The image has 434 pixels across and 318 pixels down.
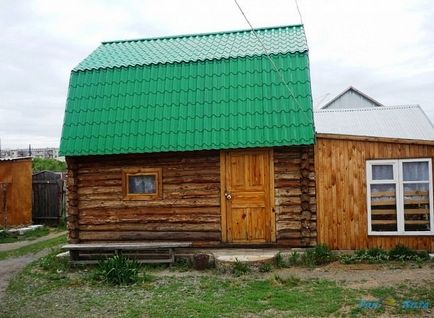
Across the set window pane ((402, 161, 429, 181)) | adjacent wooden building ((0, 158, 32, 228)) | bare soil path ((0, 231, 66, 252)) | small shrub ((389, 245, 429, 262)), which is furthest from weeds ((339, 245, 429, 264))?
adjacent wooden building ((0, 158, 32, 228))

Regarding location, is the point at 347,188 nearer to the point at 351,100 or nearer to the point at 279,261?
the point at 279,261

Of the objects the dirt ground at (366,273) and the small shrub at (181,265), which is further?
the small shrub at (181,265)

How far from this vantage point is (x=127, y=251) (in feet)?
38.8

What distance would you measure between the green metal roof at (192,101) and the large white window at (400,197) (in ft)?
6.46

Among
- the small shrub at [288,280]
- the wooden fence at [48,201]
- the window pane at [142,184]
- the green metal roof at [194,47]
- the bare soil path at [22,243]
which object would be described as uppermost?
the green metal roof at [194,47]

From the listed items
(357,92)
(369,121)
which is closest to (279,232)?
(369,121)

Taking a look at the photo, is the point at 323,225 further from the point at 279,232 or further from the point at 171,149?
the point at 171,149

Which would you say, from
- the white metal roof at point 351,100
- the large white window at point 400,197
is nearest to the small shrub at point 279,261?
the large white window at point 400,197

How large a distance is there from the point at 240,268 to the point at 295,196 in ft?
7.81

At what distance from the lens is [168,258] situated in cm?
1159

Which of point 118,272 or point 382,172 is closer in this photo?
point 118,272

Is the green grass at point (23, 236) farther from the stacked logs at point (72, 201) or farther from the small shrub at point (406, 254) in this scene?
the small shrub at point (406, 254)

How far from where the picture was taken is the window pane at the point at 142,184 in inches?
493

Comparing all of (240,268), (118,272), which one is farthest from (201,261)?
(118,272)
